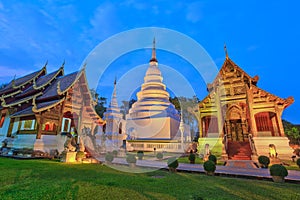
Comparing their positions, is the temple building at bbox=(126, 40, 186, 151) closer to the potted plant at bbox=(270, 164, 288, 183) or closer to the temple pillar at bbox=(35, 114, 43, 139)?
the temple pillar at bbox=(35, 114, 43, 139)

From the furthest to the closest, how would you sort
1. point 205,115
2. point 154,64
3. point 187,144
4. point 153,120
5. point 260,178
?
point 154,64 → point 153,120 → point 187,144 → point 205,115 → point 260,178

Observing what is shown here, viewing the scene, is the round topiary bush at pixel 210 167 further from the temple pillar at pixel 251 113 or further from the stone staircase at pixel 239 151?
the temple pillar at pixel 251 113

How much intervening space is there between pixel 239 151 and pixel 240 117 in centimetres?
334

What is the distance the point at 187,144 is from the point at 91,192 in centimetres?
1381

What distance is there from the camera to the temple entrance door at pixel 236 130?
14.3m

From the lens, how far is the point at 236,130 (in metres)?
14.6

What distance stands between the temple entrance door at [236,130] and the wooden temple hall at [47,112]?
13057mm

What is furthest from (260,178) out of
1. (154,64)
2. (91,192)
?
(154,64)

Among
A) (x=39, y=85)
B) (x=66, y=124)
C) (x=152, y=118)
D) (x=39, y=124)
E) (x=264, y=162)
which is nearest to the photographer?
(x=264, y=162)

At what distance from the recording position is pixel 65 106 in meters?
14.2

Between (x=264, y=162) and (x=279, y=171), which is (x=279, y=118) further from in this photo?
(x=279, y=171)

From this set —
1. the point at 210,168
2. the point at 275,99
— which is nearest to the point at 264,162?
the point at 210,168

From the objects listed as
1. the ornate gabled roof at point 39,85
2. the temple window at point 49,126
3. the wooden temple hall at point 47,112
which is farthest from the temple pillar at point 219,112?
the ornate gabled roof at point 39,85

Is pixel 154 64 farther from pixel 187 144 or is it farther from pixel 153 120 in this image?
pixel 187 144
